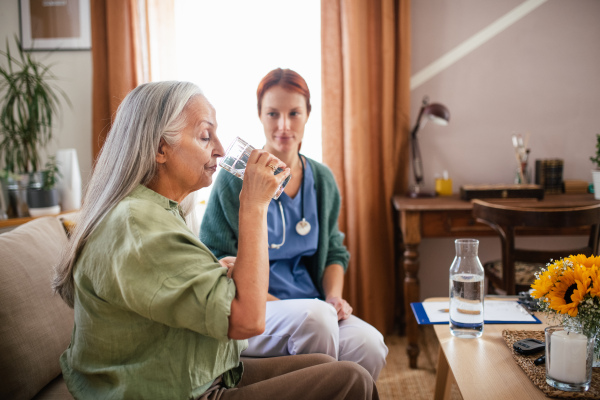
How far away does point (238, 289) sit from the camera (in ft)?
2.91

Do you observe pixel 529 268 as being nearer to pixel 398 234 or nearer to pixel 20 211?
pixel 398 234

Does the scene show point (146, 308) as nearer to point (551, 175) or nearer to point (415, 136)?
point (415, 136)

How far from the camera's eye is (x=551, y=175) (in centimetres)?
256

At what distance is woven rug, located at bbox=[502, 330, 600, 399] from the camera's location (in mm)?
885

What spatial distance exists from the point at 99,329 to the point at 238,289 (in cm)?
29

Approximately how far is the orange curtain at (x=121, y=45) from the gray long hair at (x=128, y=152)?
1.85 meters

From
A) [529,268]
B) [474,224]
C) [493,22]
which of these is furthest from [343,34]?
[529,268]

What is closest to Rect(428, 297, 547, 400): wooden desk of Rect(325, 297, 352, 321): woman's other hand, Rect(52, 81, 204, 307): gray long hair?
Rect(325, 297, 352, 321): woman's other hand

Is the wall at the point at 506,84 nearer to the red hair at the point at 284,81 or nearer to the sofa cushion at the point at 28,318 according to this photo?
the red hair at the point at 284,81

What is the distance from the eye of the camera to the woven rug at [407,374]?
2.06 m

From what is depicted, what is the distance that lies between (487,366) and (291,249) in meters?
0.80

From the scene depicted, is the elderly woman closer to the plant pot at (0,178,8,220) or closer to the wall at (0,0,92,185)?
the plant pot at (0,178,8,220)

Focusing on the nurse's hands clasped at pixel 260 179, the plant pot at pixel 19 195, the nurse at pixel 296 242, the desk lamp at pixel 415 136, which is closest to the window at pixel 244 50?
the desk lamp at pixel 415 136

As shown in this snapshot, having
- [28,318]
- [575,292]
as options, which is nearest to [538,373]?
[575,292]
